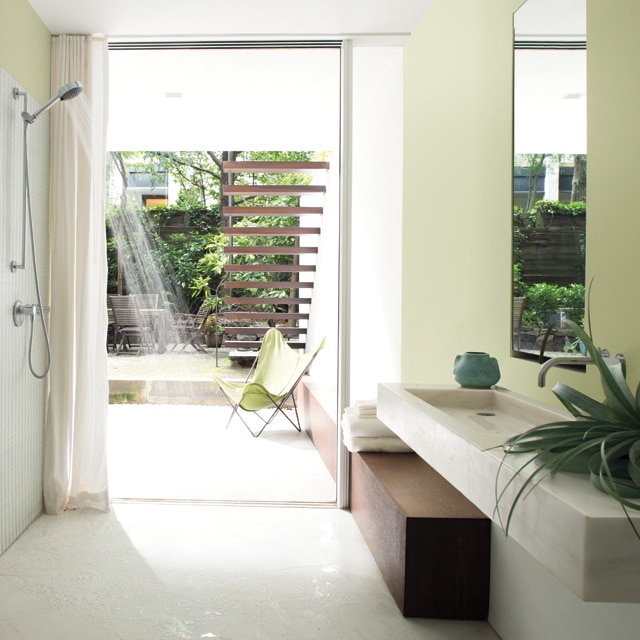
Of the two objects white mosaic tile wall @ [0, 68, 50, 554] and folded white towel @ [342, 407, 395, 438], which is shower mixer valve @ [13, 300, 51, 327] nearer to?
white mosaic tile wall @ [0, 68, 50, 554]

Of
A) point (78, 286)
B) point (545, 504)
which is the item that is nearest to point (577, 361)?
point (545, 504)

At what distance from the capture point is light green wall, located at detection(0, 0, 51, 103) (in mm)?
3025

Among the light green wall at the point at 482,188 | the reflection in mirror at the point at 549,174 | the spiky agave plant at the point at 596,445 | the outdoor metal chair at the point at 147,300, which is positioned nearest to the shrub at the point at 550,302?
the reflection in mirror at the point at 549,174

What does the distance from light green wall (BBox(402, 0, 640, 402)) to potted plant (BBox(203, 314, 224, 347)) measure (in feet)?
3.46

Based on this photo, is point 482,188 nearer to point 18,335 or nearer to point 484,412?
point 484,412

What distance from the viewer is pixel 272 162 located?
372 centimetres

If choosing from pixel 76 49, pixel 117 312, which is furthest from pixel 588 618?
pixel 76 49

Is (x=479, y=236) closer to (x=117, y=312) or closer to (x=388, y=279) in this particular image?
(x=388, y=279)

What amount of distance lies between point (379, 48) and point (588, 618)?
320 centimetres

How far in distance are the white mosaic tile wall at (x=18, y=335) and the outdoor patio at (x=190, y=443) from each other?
445 millimetres

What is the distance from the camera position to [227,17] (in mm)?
3477

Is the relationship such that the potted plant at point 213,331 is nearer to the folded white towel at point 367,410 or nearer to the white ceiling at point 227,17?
the folded white towel at point 367,410

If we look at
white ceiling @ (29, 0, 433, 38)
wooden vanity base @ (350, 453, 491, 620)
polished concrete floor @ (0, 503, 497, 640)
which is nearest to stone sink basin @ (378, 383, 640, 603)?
wooden vanity base @ (350, 453, 491, 620)

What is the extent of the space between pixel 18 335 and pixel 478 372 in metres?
2.14
